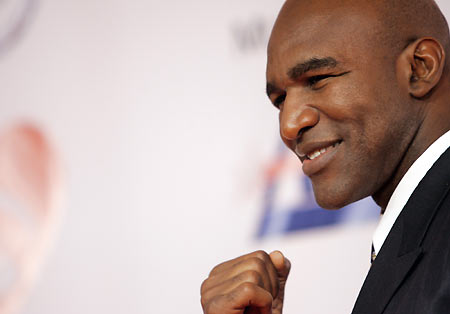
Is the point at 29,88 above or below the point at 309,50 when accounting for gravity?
above

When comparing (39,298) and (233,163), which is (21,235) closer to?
(39,298)

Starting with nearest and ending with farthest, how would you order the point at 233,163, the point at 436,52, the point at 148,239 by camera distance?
the point at 436,52 → the point at 233,163 → the point at 148,239

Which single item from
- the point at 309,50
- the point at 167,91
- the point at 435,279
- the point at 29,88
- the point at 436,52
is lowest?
the point at 435,279

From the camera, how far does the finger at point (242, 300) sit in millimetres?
1281

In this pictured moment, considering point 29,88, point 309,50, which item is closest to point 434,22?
point 309,50

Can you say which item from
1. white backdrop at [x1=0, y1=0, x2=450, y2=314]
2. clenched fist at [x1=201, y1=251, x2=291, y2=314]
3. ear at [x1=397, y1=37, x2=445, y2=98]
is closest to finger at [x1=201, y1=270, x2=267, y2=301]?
clenched fist at [x1=201, y1=251, x2=291, y2=314]

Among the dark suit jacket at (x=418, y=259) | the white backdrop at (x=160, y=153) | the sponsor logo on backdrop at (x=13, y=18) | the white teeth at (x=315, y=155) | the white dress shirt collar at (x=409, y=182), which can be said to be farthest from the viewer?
the sponsor logo on backdrop at (x=13, y=18)

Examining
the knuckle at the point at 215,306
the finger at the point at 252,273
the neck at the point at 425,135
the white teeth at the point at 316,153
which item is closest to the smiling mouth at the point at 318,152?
the white teeth at the point at 316,153

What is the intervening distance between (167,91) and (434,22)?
169 cm

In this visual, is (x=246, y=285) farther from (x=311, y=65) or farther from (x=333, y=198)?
(x=311, y=65)

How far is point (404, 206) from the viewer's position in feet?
3.93

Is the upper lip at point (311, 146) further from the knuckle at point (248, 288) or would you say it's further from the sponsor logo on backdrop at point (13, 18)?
the sponsor logo on backdrop at point (13, 18)

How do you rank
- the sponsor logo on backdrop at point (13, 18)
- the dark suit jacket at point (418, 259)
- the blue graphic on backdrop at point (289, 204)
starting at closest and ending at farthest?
the dark suit jacket at point (418, 259) → the blue graphic on backdrop at point (289, 204) → the sponsor logo on backdrop at point (13, 18)

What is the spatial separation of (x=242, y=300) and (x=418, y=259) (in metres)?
0.39
